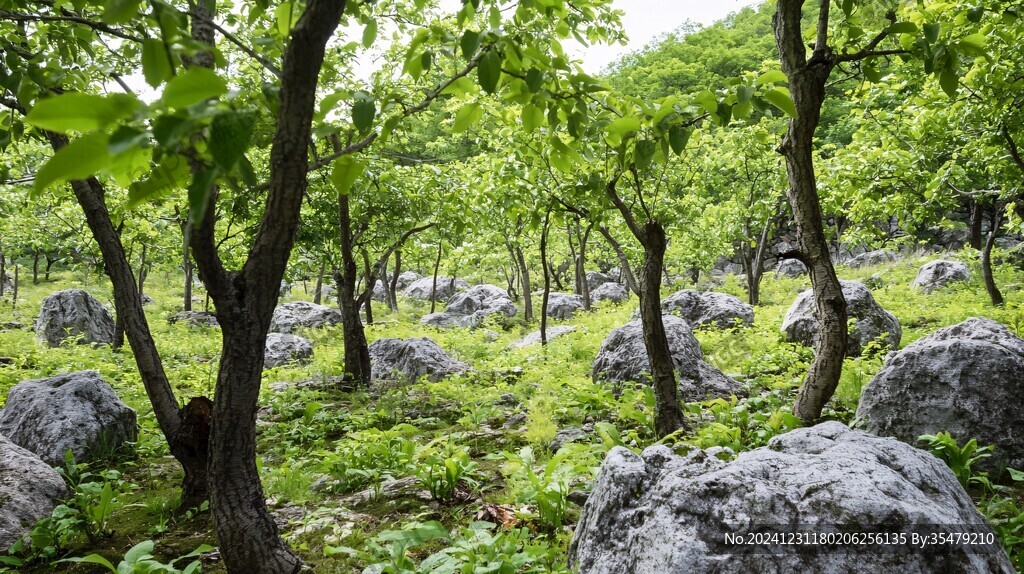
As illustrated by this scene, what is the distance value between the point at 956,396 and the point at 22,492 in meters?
7.42

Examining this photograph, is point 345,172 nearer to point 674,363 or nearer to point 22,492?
point 22,492

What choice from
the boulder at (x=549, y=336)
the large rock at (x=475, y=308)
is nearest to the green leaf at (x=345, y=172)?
the boulder at (x=549, y=336)

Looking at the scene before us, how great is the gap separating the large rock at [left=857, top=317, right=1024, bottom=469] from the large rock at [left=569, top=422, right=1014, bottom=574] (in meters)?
1.97

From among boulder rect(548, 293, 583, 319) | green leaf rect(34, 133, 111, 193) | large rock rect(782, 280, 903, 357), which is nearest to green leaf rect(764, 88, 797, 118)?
green leaf rect(34, 133, 111, 193)

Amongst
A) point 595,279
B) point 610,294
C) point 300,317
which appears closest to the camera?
point 300,317

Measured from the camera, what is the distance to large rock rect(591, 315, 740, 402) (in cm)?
716

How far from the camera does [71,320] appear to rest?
1648 cm

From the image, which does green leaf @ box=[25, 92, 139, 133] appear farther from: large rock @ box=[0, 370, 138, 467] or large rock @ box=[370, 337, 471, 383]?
large rock @ box=[370, 337, 471, 383]

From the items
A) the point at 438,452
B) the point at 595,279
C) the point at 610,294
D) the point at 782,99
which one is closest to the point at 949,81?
the point at 782,99

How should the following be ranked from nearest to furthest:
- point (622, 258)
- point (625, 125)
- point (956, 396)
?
1. point (625, 125)
2. point (956, 396)
3. point (622, 258)

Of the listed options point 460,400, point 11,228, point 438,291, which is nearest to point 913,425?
point 460,400

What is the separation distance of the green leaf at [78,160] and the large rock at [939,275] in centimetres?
2231

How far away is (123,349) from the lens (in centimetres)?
1446

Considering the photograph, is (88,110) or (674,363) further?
(674,363)
